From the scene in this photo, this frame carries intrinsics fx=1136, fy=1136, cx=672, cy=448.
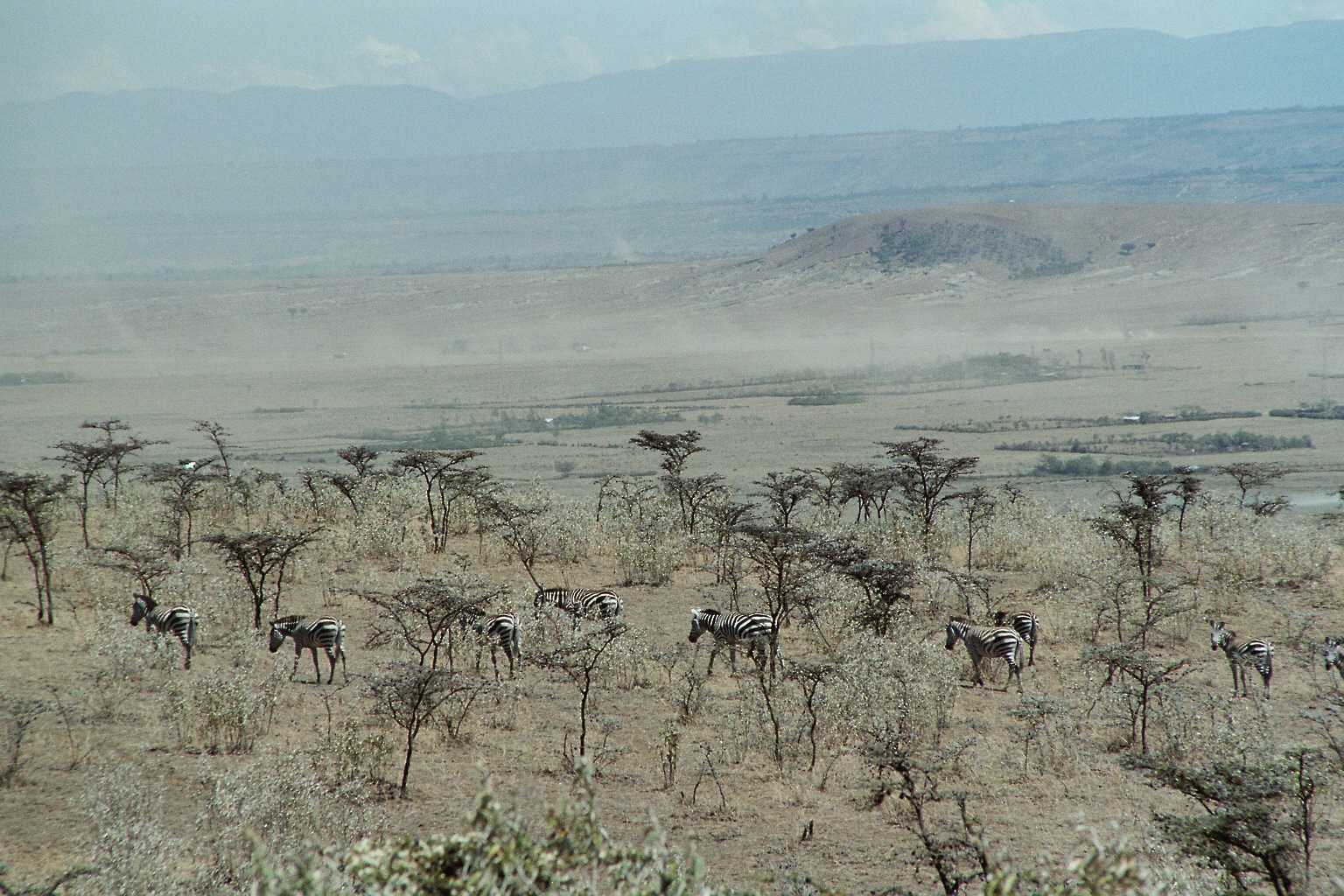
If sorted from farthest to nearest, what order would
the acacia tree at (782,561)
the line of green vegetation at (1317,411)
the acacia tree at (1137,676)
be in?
the line of green vegetation at (1317,411)
the acacia tree at (782,561)
the acacia tree at (1137,676)

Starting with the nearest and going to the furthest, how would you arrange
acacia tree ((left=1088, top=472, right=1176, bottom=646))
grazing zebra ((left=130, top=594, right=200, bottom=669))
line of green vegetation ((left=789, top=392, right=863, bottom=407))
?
grazing zebra ((left=130, top=594, right=200, bottom=669)) → acacia tree ((left=1088, top=472, right=1176, bottom=646)) → line of green vegetation ((left=789, top=392, right=863, bottom=407))

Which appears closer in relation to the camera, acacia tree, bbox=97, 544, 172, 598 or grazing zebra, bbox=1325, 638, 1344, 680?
grazing zebra, bbox=1325, 638, 1344, 680

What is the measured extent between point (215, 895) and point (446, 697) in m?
3.43

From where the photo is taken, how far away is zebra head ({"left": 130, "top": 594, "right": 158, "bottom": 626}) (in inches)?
495

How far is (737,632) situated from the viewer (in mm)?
12156

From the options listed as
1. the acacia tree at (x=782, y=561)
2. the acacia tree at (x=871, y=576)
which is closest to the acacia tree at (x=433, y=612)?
the acacia tree at (x=782, y=561)

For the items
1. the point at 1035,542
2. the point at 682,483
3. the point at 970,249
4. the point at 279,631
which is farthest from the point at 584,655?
the point at 970,249

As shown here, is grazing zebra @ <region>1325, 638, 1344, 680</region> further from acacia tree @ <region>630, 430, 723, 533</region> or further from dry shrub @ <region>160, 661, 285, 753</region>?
dry shrub @ <region>160, 661, 285, 753</region>

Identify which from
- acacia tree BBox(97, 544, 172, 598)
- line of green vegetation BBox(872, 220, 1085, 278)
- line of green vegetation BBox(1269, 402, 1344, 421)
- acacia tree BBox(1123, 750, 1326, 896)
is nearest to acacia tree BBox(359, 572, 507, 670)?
acacia tree BBox(97, 544, 172, 598)

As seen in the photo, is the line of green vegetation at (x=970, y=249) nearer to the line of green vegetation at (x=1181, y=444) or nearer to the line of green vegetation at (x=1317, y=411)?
the line of green vegetation at (x=1317, y=411)

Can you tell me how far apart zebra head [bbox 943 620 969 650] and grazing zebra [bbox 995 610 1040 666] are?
47cm

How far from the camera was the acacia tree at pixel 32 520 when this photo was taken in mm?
13117

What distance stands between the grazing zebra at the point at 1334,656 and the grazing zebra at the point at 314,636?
9.57m

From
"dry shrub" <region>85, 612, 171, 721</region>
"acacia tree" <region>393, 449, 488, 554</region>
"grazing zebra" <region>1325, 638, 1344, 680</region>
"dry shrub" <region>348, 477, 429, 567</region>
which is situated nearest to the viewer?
"dry shrub" <region>85, 612, 171, 721</region>
